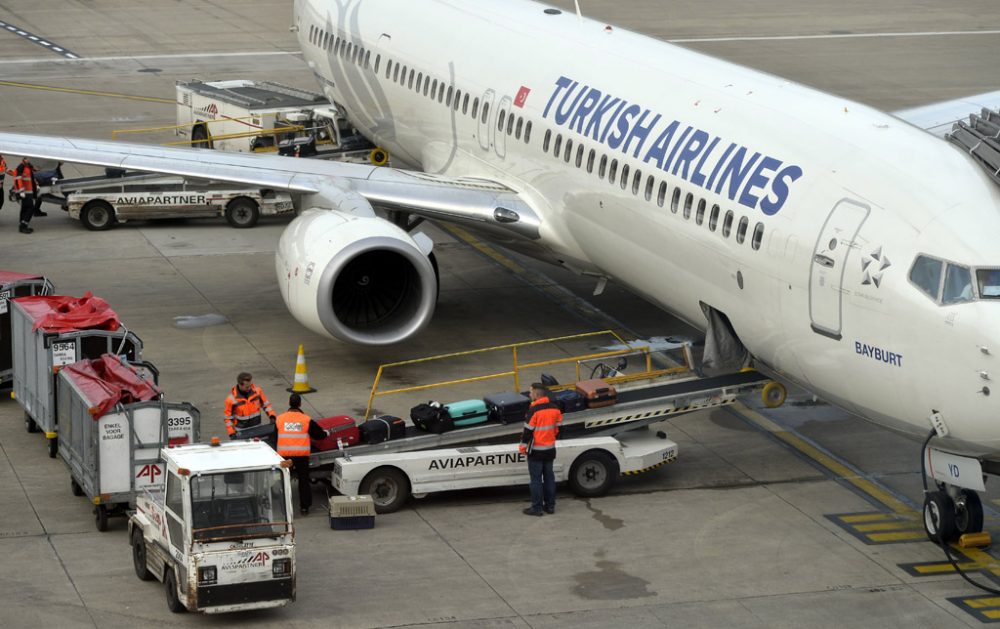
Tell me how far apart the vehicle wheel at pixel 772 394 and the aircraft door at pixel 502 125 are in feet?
25.3

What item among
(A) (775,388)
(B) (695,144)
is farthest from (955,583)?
(B) (695,144)

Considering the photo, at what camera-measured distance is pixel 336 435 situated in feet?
65.0

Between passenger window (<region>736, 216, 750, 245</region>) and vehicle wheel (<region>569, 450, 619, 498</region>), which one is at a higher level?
passenger window (<region>736, 216, 750, 245</region>)

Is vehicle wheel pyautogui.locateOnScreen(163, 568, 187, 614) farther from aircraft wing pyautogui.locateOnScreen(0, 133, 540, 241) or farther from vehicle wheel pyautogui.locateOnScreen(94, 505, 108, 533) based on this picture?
aircraft wing pyautogui.locateOnScreen(0, 133, 540, 241)

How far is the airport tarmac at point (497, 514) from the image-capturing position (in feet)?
54.7

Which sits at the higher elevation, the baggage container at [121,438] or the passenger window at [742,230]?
the passenger window at [742,230]

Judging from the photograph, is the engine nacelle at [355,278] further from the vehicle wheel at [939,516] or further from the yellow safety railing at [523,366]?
the vehicle wheel at [939,516]

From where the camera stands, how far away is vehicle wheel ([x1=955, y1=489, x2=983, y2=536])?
1820cm

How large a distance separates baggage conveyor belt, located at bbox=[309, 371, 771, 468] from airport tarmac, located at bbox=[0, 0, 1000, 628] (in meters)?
0.77

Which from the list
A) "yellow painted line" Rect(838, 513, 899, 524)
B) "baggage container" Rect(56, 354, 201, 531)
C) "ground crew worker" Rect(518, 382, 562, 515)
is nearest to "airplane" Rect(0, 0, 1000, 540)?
"yellow painted line" Rect(838, 513, 899, 524)

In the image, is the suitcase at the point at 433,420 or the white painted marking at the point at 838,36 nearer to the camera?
the suitcase at the point at 433,420

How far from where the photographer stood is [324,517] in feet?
62.9

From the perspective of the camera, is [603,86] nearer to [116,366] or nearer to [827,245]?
[827,245]

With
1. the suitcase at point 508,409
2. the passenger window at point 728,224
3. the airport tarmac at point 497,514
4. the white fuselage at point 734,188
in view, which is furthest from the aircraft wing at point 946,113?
the suitcase at point 508,409
